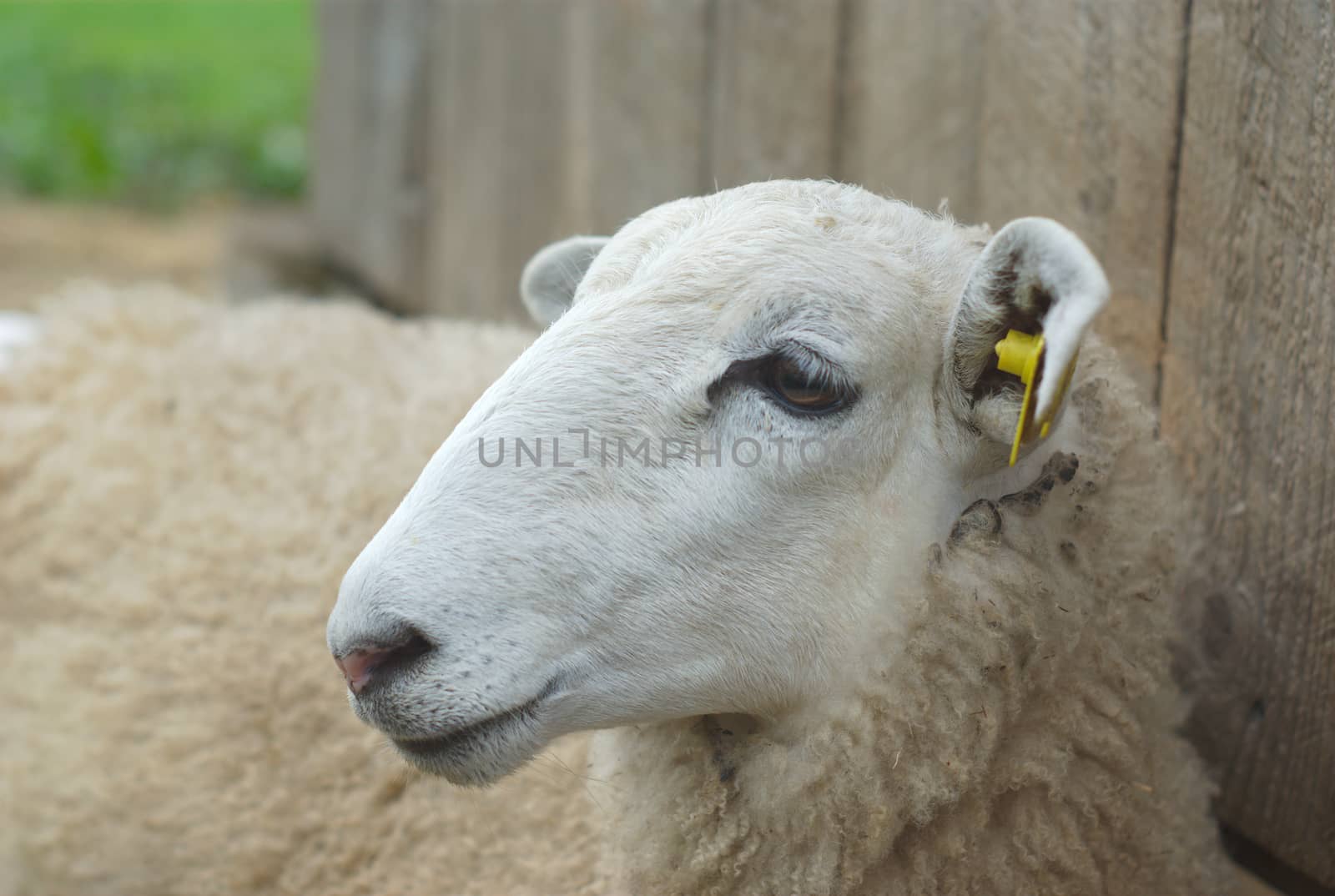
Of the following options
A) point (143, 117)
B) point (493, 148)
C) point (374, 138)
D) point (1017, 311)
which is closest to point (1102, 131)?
point (1017, 311)

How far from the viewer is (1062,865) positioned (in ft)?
5.63

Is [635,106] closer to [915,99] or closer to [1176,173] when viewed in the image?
[915,99]

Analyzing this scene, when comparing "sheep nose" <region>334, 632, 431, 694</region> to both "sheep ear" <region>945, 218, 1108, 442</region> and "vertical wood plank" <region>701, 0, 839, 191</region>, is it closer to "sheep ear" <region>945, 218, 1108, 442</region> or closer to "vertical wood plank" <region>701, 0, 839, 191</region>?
"sheep ear" <region>945, 218, 1108, 442</region>

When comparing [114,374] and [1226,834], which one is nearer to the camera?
[1226,834]

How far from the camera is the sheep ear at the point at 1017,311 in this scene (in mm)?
1402

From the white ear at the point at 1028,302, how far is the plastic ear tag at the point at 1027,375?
0.06 feet

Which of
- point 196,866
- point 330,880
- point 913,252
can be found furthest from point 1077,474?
point 196,866

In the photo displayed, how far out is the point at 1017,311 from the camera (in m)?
1.57

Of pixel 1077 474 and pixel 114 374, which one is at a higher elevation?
pixel 1077 474

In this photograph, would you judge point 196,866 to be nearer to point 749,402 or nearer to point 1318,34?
point 749,402

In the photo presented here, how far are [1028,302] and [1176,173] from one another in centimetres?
69

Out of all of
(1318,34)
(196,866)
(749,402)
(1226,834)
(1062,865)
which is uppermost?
(1318,34)

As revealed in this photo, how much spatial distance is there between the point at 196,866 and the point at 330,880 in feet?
1.00

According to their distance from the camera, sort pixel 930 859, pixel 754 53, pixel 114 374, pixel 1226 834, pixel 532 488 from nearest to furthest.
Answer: pixel 532 488 < pixel 930 859 < pixel 1226 834 < pixel 114 374 < pixel 754 53
